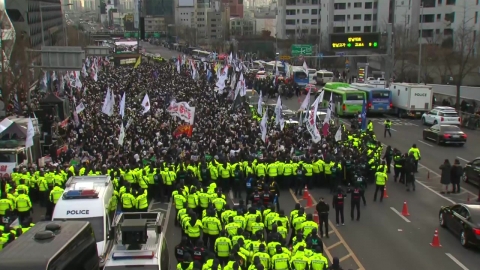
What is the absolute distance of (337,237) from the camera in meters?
16.0

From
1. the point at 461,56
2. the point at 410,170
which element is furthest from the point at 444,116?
the point at 410,170

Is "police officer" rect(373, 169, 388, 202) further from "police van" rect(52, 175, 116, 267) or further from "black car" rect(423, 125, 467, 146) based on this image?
"black car" rect(423, 125, 467, 146)

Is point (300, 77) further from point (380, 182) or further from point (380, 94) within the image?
point (380, 182)

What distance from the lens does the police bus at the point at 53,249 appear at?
26.2 ft

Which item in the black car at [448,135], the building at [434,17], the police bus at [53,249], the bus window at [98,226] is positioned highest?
the building at [434,17]

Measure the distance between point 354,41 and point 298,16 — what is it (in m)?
65.9

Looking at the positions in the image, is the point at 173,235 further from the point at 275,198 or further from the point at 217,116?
the point at 217,116

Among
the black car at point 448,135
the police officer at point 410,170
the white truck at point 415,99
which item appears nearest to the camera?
the police officer at point 410,170

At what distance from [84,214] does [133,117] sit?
1885cm

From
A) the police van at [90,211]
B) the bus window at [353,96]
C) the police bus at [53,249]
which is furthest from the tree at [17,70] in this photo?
the police bus at [53,249]

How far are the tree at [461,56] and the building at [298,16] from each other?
41.7 metres

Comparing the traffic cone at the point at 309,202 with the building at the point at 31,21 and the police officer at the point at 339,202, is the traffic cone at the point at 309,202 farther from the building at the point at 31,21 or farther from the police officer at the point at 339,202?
the building at the point at 31,21

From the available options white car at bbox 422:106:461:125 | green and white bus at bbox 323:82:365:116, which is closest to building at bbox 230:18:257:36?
green and white bus at bbox 323:82:365:116

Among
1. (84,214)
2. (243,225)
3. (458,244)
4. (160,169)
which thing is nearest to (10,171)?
(160,169)
